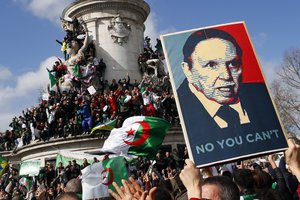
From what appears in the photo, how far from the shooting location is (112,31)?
24.2m

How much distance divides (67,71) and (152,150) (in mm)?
15926

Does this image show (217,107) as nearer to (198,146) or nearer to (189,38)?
(198,146)

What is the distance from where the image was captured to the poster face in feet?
Answer: 13.3

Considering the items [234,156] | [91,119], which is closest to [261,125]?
[234,156]

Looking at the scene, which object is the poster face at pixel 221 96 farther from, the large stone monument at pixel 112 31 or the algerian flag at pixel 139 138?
the large stone monument at pixel 112 31

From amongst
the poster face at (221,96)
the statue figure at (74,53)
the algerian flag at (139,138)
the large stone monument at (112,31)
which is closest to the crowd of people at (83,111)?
the statue figure at (74,53)

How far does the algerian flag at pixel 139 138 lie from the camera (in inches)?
346

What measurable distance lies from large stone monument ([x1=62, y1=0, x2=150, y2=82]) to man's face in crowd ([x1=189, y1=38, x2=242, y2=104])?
759 inches

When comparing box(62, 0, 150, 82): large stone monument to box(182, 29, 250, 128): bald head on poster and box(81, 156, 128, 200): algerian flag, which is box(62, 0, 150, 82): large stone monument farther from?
box(182, 29, 250, 128): bald head on poster

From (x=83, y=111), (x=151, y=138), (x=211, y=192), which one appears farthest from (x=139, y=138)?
(x=83, y=111)

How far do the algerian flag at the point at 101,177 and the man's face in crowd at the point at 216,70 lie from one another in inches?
107

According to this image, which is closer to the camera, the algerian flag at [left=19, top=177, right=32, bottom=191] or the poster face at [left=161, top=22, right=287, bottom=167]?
the poster face at [left=161, top=22, right=287, bottom=167]

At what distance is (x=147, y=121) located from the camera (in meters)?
9.20

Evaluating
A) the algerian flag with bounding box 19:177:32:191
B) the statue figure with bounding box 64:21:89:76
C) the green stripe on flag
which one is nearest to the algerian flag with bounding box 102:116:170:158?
the green stripe on flag
